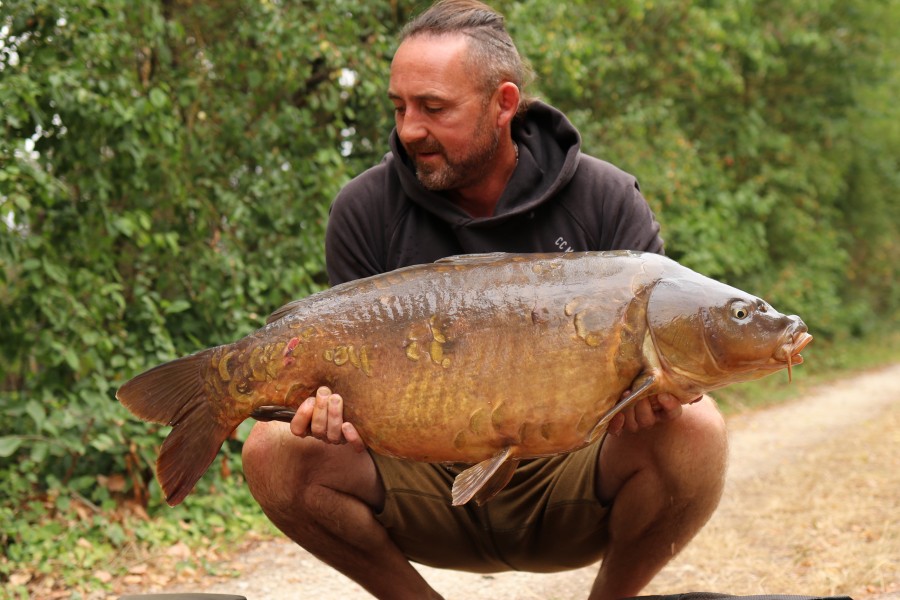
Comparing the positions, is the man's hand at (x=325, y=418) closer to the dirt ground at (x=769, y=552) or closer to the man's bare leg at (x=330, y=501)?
the man's bare leg at (x=330, y=501)

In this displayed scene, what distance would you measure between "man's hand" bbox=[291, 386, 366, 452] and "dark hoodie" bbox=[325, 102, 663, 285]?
72 centimetres

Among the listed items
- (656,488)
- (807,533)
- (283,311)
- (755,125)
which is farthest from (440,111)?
(755,125)

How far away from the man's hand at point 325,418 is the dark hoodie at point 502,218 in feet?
2.37

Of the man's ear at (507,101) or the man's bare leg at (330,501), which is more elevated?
the man's ear at (507,101)

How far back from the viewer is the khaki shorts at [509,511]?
274 cm

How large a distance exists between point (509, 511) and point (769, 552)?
204cm

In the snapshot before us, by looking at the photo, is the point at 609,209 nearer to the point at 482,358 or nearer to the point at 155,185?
the point at 482,358

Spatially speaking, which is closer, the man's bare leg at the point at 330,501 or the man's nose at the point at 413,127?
the man's bare leg at the point at 330,501

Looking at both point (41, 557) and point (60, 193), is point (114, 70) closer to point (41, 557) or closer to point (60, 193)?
point (60, 193)

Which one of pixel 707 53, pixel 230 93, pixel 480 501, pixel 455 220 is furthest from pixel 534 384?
pixel 707 53

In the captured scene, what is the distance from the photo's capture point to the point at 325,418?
2.36 metres

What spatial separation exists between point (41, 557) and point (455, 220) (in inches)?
91.7

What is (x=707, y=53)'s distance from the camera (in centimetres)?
1038

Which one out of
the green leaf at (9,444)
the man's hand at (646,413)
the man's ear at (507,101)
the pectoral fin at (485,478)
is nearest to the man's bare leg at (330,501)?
the pectoral fin at (485,478)
